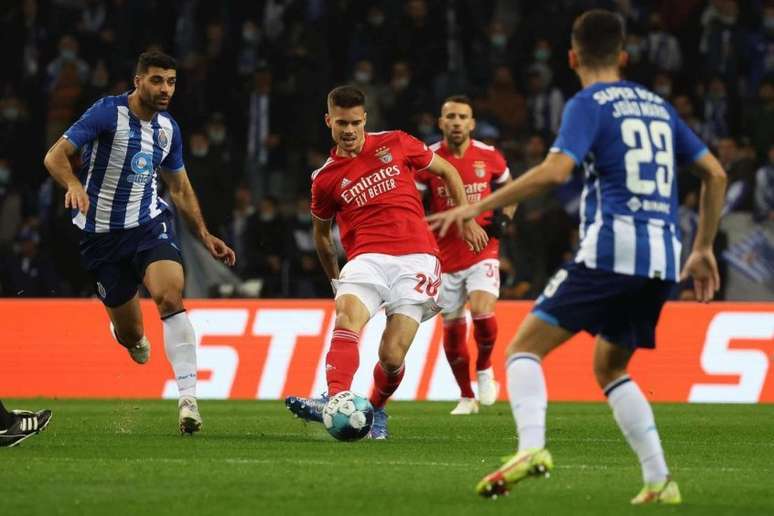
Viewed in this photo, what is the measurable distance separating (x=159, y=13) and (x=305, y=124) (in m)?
3.04

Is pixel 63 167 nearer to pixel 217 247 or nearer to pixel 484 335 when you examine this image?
pixel 217 247

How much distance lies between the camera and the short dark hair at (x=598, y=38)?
21.0 ft

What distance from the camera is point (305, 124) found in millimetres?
18719

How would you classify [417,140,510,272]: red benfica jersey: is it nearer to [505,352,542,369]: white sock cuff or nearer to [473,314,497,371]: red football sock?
[473,314,497,371]: red football sock

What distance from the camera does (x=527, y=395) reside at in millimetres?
6414

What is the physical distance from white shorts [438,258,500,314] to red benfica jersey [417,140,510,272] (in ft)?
0.17

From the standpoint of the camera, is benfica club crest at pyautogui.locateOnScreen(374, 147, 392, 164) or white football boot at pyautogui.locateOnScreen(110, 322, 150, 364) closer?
benfica club crest at pyautogui.locateOnScreen(374, 147, 392, 164)

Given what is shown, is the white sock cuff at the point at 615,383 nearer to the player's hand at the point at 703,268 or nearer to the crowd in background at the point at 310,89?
the player's hand at the point at 703,268

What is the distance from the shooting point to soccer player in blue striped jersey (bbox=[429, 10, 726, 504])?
6.39 metres

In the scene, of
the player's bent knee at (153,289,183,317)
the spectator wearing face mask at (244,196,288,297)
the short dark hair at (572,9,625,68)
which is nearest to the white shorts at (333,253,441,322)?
the player's bent knee at (153,289,183,317)

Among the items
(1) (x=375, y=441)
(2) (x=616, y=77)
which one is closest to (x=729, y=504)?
(2) (x=616, y=77)

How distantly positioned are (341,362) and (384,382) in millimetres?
791

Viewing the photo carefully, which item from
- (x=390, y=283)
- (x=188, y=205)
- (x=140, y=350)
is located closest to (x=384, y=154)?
(x=390, y=283)

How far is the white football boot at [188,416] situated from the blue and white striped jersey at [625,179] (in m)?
3.97
